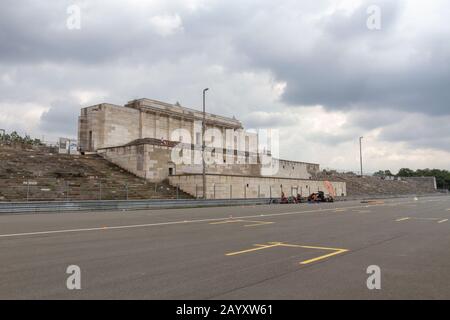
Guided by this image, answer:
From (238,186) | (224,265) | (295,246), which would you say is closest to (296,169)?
(238,186)

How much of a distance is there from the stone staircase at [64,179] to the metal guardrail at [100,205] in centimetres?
346

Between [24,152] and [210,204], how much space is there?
2362cm

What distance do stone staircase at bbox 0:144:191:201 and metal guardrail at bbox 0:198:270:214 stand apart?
11.3ft

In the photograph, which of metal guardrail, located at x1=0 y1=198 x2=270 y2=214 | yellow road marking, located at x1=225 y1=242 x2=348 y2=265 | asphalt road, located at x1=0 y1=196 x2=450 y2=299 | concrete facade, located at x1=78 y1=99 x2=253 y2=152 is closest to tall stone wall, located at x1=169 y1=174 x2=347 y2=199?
metal guardrail, located at x1=0 y1=198 x2=270 y2=214

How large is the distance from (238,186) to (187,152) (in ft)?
27.8

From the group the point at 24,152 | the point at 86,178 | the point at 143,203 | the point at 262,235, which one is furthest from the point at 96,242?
the point at 24,152

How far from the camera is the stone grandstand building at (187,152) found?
49906mm

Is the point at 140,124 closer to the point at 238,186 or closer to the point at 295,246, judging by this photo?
the point at 238,186

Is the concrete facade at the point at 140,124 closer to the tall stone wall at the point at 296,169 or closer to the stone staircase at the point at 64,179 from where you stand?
the stone staircase at the point at 64,179

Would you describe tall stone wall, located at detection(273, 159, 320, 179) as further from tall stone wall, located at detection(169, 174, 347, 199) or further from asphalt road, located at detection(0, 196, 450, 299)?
asphalt road, located at detection(0, 196, 450, 299)

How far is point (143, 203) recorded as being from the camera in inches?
1355

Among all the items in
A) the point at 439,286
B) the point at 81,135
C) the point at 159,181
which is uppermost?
the point at 81,135
